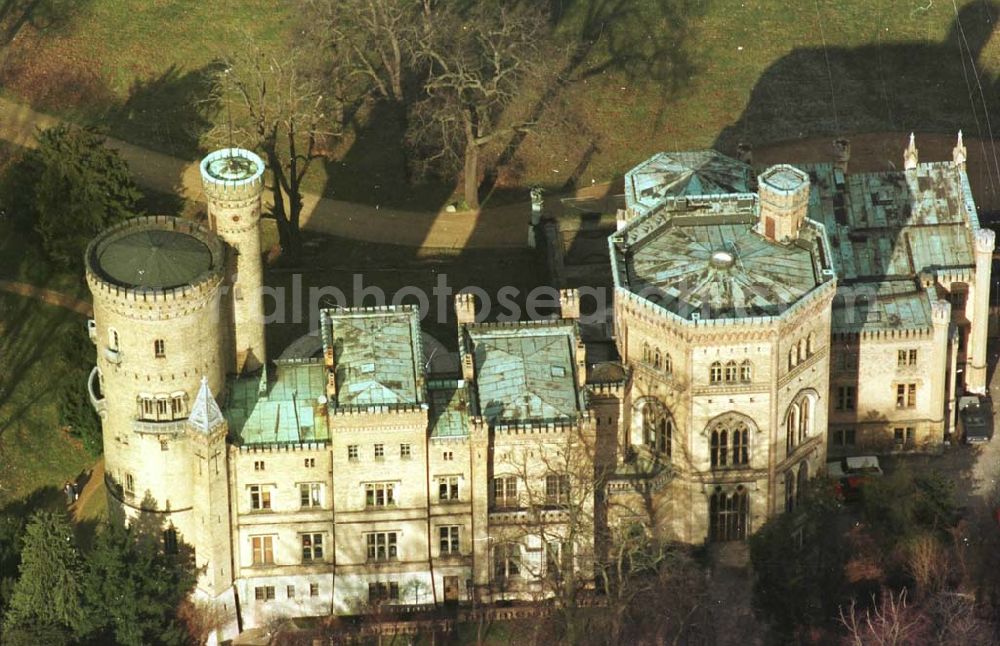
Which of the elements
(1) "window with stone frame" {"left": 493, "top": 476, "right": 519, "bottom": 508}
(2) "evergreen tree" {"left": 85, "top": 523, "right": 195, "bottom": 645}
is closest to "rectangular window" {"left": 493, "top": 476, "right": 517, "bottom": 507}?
(1) "window with stone frame" {"left": 493, "top": 476, "right": 519, "bottom": 508}

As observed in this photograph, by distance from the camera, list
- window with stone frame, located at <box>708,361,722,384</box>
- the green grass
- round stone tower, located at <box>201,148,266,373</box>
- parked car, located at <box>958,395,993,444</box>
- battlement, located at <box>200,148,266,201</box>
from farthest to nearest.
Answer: parked car, located at <box>958,395,993,444</box> < the green grass < window with stone frame, located at <box>708,361,722,384</box> < round stone tower, located at <box>201,148,266,373</box> < battlement, located at <box>200,148,266,201</box>

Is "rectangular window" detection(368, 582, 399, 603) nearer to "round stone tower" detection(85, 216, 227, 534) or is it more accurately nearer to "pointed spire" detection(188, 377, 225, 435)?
"round stone tower" detection(85, 216, 227, 534)

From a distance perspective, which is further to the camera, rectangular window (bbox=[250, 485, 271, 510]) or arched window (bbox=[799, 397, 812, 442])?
arched window (bbox=[799, 397, 812, 442])

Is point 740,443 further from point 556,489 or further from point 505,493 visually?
point 505,493

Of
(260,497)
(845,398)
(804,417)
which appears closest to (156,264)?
(260,497)

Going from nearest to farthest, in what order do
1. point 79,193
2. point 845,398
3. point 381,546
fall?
point 381,546
point 845,398
point 79,193

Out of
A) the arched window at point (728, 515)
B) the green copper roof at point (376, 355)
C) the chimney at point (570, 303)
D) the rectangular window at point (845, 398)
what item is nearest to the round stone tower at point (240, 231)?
the green copper roof at point (376, 355)
